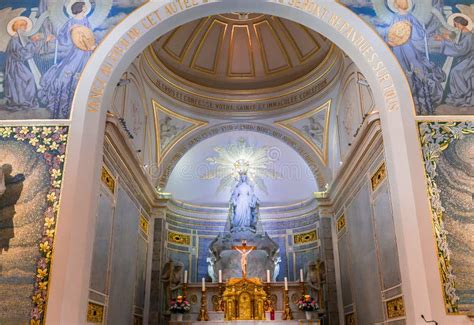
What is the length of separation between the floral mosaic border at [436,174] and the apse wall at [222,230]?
300 inches

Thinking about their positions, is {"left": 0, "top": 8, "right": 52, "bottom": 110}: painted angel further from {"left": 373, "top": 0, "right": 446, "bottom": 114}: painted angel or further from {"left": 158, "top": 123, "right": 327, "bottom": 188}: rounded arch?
{"left": 158, "top": 123, "right": 327, "bottom": 188}: rounded arch

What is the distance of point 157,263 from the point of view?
13.4m

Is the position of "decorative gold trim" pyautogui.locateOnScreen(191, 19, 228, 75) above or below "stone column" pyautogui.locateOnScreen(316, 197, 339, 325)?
above

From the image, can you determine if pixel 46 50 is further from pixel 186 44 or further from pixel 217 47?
pixel 217 47

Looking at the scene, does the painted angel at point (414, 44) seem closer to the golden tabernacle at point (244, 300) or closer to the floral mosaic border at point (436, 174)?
the floral mosaic border at point (436, 174)

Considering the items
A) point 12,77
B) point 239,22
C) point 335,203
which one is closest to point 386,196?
point 335,203

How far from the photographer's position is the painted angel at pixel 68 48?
7.21m

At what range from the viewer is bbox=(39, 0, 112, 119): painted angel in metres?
7.21

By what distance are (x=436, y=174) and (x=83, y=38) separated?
617 centimetres

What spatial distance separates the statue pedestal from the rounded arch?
256 centimetres

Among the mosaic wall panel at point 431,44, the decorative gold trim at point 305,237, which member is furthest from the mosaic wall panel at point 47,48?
the decorative gold trim at point 305,237

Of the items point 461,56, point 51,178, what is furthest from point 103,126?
point 461,56

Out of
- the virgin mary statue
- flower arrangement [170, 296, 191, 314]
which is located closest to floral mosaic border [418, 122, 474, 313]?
flower arrangement [170, 296, 191, 314]

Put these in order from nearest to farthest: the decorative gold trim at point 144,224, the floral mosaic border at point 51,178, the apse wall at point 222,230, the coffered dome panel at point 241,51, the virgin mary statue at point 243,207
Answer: the floral mosaic border at point 51,178
the decorative gold trim at point 144,224
the coffered dome panel at point 241,51
the virgin mary statue at point 243,207
the apse wall at point 222,230
